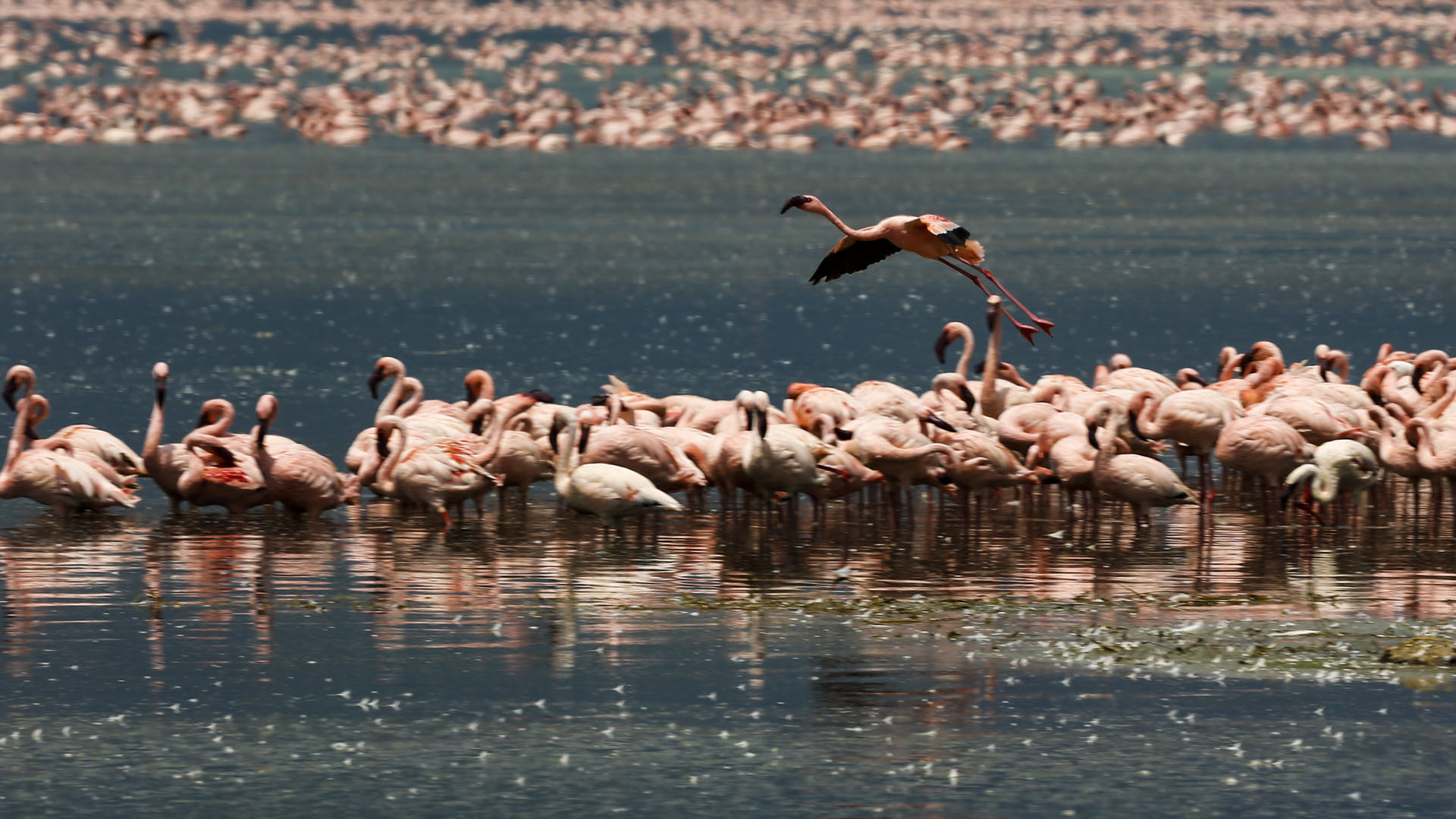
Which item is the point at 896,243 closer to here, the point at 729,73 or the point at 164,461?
the point at 164,461

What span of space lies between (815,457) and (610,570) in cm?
256

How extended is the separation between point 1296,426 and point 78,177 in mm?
43705

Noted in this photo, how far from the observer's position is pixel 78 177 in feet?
183

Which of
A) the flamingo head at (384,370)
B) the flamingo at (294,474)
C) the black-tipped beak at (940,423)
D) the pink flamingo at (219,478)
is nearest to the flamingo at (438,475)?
the flamingo at (294,474)

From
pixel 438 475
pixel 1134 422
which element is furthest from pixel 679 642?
pixel 1134 422

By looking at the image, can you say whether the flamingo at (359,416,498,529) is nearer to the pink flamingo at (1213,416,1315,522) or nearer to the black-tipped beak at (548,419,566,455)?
the black-tipped beak at (548,419,566,455)

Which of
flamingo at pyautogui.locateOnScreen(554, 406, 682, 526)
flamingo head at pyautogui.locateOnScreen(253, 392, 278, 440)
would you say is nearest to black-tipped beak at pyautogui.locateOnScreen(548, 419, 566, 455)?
flamingo at pyautogui.locateOnScreen(554, 406, 682, 526)

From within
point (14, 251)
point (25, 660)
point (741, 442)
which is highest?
point (14, 251)

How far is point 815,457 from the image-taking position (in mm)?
15930

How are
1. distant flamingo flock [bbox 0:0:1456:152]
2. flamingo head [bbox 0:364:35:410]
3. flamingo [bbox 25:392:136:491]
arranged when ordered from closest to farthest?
flamingo [bbox 25:392:136:491] → flamingo head [bbox 0:364:35:410] → distant flamingo flock [bbox 0:0:1456:152]

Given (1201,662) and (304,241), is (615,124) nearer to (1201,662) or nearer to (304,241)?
(304,241)

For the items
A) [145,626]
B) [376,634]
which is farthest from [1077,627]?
[145,626]

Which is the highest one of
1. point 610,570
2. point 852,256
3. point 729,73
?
point 729,73

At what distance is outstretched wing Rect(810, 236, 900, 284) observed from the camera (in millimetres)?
16734
